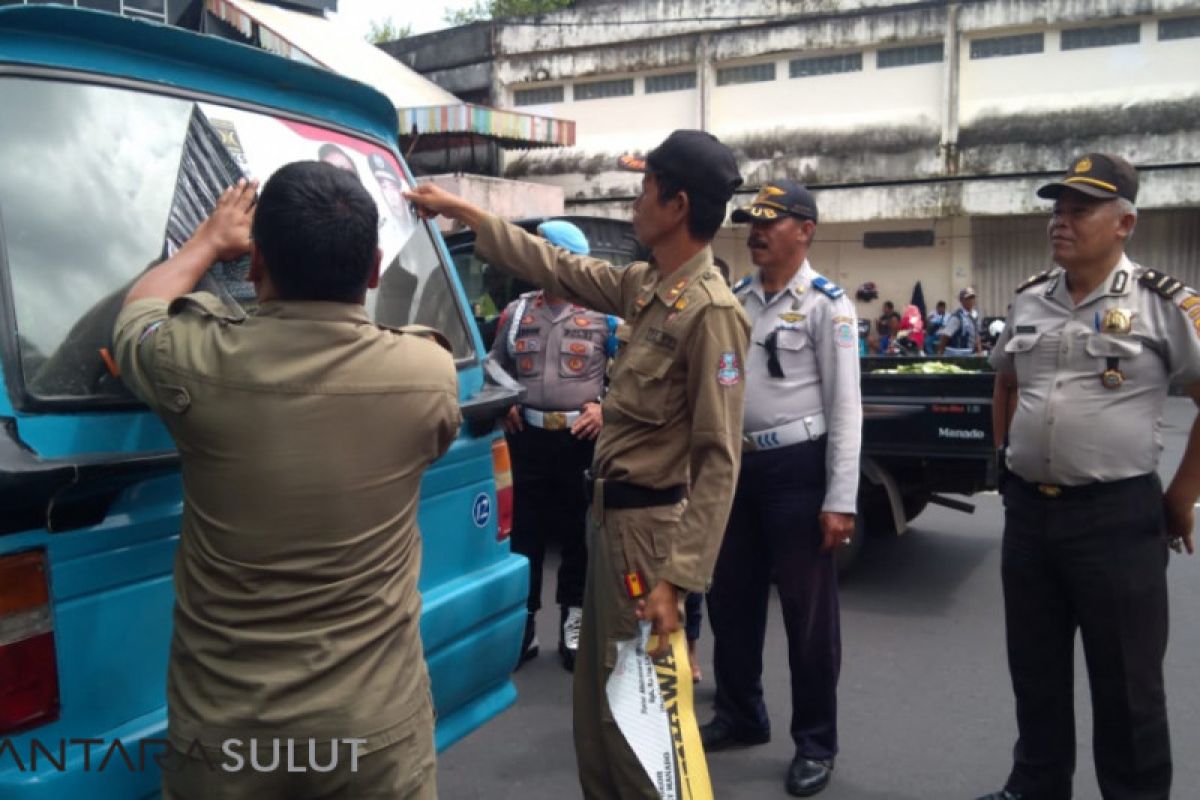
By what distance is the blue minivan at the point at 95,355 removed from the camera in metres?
1.58

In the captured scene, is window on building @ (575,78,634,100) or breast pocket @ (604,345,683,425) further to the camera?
window on building @ (575,78,634,100)

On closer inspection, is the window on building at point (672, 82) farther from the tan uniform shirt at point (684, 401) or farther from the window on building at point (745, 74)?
the tan uniform shirt at point (684, 401)

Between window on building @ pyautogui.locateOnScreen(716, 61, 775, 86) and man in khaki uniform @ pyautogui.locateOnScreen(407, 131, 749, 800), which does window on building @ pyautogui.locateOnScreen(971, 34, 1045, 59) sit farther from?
man in khaki uniform @ pyautogui.locateOnScreen(407, 131, 749, 800)

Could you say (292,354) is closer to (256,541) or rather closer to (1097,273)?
(256,541)

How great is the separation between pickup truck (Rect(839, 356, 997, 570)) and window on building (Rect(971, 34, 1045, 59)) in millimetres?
15418

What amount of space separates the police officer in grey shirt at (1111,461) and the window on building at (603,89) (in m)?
19.2

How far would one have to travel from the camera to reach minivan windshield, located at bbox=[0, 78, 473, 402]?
5.72ft

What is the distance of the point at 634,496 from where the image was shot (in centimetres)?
234

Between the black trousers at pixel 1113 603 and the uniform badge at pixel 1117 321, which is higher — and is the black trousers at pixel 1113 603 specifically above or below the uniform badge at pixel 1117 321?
below

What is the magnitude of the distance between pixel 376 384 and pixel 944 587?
4240mm

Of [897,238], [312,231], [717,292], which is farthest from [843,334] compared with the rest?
[897,238]

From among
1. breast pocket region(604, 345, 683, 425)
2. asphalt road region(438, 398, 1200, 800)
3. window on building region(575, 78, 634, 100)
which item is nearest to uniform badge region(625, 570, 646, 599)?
breast pocket region(604, 345, 683, 425)

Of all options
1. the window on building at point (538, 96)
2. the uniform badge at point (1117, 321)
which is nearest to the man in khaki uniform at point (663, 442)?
the uniform badge at point (1117, 321)

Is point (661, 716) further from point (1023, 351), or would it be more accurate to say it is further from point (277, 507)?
point (1023, 351)
